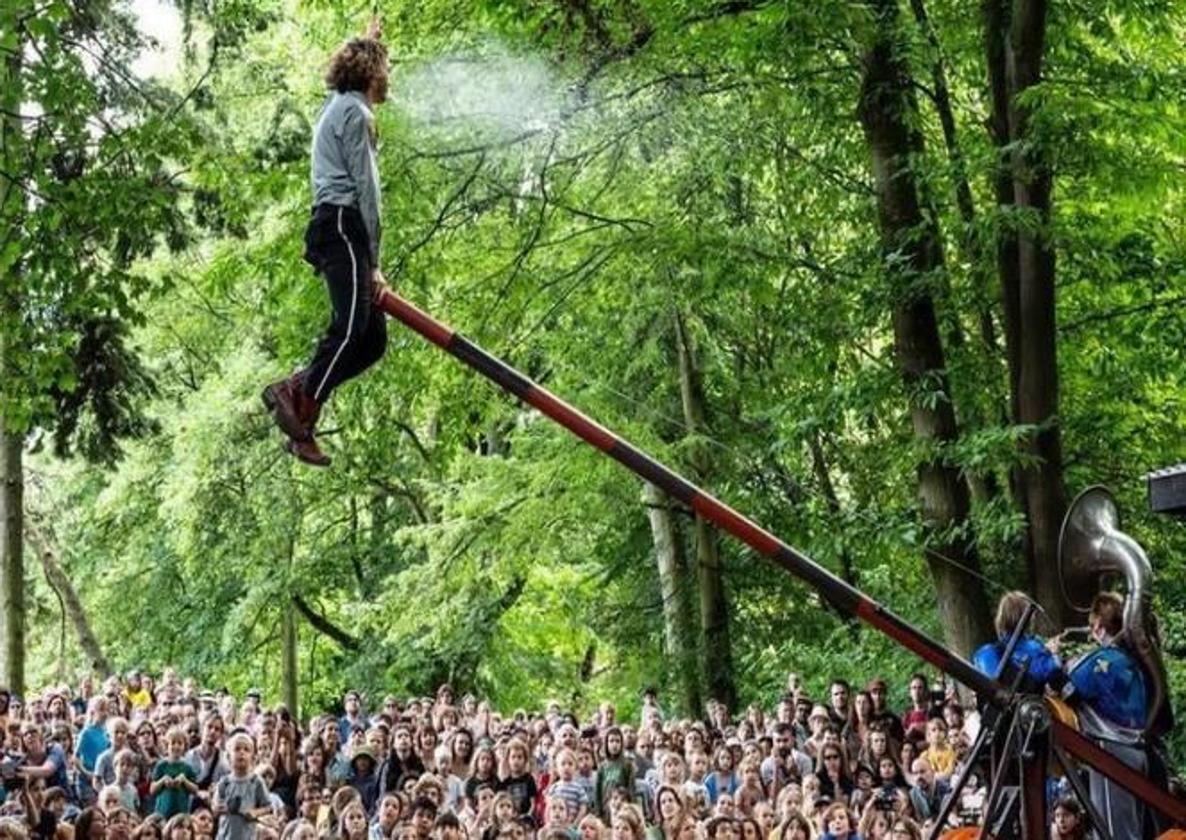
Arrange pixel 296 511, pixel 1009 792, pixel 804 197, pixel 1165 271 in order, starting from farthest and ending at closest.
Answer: pixel 296 511, pixel 804 197, pixel 1165 271, pixel 1009 792

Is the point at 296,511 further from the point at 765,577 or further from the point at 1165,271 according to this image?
the point at 1165,271

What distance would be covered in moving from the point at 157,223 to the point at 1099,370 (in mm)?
7498

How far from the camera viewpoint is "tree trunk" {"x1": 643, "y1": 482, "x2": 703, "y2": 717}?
19797 millimetres

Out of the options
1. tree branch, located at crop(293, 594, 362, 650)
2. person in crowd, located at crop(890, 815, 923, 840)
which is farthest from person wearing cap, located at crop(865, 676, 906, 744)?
tree branch, located at crop(293, 594, 362, 650)

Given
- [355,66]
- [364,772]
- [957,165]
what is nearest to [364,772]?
[364,772]

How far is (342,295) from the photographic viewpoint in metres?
5.89

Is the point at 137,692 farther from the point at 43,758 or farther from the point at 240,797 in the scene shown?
the point at 240,797

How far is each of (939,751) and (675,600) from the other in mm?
9220

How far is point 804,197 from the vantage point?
50.5ft

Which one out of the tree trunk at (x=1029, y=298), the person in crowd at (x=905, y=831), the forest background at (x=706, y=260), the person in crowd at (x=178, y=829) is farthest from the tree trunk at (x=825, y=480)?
the person in crowd at (x=178, y=829)

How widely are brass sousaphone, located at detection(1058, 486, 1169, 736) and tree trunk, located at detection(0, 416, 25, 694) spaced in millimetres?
10250

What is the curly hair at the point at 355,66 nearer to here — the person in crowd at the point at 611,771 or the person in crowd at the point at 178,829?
the person in crowd at the point at 178,829

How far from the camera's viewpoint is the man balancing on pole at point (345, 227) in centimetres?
574

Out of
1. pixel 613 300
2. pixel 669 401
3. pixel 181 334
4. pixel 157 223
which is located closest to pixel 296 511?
pixel 181 334
